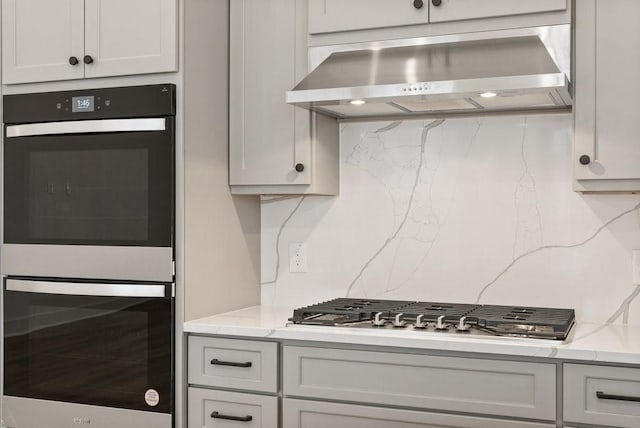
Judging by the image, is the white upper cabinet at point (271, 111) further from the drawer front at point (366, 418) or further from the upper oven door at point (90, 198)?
the drawer front at point (366, 418)

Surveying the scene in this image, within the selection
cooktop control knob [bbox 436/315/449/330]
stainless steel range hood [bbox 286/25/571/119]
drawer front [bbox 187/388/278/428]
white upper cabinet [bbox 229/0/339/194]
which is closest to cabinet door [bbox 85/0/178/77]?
white upper cabinet [bbox 229/0/339/194]

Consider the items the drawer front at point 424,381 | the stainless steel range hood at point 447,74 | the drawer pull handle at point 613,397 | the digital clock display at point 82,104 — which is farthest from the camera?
the digital clock display at point 82,104

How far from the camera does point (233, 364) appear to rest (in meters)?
2.72

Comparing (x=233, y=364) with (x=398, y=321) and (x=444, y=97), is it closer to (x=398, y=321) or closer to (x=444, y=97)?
(x=398, y=321)

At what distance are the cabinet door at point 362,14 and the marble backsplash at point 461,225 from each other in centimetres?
47

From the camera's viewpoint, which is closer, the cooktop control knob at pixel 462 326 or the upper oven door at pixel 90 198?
the cooktop control knob at pixel 462 326

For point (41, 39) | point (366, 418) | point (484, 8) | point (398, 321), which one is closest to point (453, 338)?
point (398, 321)

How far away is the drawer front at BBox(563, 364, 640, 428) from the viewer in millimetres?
2260

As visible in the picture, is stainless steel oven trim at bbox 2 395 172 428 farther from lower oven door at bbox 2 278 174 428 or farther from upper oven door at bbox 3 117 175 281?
upper oven door at bbox 3 117 175 281

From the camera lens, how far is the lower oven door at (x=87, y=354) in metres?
2.81

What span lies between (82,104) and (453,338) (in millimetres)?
1550

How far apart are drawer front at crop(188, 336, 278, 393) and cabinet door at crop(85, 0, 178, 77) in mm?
968

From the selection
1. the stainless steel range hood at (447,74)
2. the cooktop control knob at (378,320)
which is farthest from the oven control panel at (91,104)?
the cooktop control knob at (378,320)

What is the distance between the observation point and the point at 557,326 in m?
2.41
